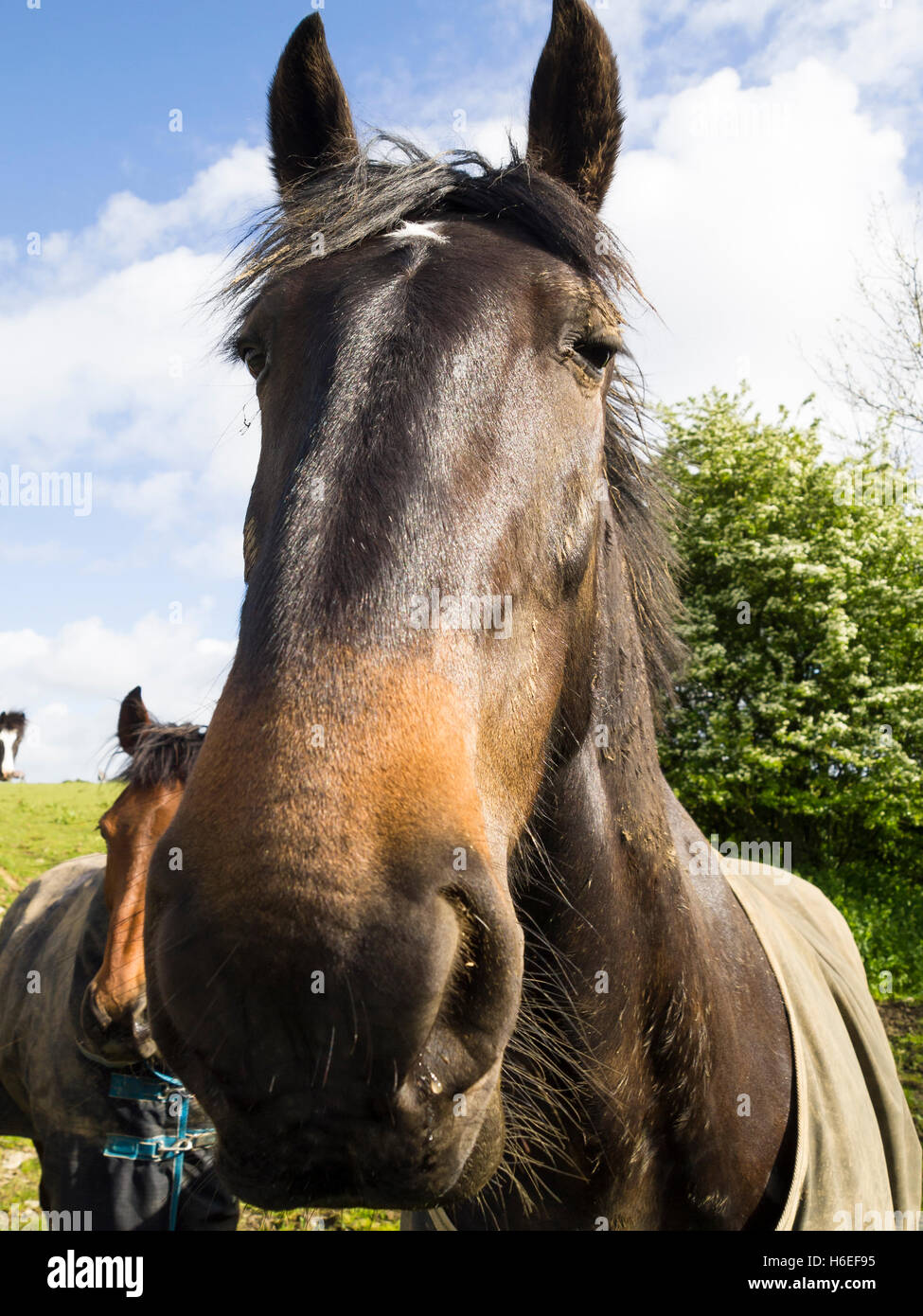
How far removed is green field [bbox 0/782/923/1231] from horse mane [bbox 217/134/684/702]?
1968mm

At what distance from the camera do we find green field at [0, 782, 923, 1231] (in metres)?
6.36

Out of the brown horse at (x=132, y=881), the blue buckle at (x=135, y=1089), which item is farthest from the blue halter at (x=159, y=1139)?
the brown horse at (x=132, y=881)

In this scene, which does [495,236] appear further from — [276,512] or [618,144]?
[276,512]

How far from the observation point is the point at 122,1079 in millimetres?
4090

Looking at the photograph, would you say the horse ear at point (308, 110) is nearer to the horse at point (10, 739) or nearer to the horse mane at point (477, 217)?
the horse mane at point (477, 217)

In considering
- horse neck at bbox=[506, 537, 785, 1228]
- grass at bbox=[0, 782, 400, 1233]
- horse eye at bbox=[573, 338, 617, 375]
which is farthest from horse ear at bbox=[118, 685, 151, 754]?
horse eye at bbox=[573, 338, 617, 375]

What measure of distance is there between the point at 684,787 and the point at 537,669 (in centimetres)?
1654

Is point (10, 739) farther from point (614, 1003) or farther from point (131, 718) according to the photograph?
point (614, 1003)

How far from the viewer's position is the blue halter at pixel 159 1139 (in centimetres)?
403

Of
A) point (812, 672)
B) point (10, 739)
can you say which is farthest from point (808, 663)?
point (10, 739)

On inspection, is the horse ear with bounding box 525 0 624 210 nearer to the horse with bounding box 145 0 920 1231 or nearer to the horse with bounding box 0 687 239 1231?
the horse with bounding box 145 0 920 1231

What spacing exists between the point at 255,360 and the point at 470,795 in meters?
1.47

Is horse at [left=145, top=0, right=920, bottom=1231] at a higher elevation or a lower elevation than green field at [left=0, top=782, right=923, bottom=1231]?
higher

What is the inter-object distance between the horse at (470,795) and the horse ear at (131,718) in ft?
10.8
